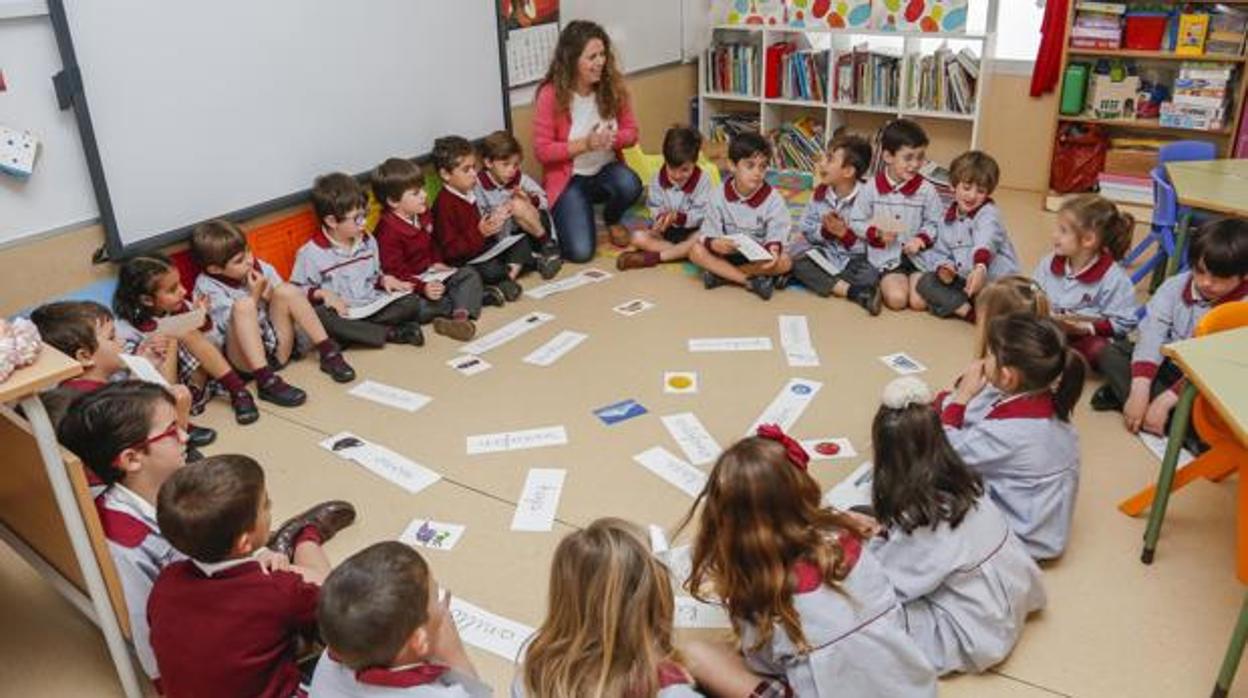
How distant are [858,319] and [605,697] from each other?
2854 millimetres

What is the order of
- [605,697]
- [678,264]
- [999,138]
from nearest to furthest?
[605,697]
[678,264]
[999,138]

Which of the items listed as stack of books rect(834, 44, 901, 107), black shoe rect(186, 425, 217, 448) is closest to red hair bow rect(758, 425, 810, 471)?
black shoe rect(186, 425, 217, 448)

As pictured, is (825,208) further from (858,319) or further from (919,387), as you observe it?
(919,387)

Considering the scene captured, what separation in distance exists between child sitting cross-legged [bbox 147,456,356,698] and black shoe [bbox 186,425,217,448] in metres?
1.44

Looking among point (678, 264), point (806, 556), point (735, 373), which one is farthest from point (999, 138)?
point (806, 556)

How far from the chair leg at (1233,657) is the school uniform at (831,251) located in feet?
7.93

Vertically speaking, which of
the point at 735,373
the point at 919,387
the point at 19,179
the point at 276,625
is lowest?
the point at 735,373

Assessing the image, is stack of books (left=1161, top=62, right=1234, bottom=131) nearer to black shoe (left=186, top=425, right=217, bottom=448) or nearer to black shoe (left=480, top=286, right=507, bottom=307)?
black shoe (left=480, top=286, right=507, bottom=307)

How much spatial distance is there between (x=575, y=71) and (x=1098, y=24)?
116 inches

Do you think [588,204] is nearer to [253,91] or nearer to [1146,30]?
[253,91]

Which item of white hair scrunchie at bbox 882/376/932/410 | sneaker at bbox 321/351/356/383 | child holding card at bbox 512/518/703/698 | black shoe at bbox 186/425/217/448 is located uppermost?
white hair scrunchie at bbox 882/376/932/410

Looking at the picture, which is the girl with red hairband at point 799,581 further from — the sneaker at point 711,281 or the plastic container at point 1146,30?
the plastic container at point 1146,30

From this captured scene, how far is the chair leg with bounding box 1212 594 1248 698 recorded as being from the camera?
6.58ft

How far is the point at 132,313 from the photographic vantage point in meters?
3.26
